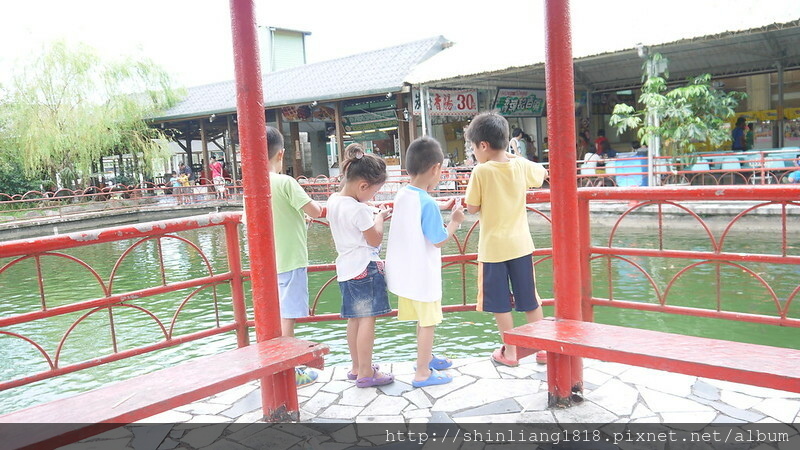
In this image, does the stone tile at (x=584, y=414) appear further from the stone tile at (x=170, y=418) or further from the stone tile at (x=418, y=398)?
the stone tile at (x=170, y=418)

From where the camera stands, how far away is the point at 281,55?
27.2m

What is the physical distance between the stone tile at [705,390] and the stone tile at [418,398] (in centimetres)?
114

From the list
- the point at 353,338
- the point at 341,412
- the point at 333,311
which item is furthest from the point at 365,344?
the point at 333,311

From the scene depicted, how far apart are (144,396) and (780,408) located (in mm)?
2378

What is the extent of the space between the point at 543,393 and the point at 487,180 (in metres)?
0.98

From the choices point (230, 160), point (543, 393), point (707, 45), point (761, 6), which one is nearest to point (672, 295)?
point (543, 393)

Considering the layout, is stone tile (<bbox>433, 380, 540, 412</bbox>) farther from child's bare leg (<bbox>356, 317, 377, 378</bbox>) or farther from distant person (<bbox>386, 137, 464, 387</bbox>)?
child's bare leg (<bbox>356, 317, 377, 378</bbox>)

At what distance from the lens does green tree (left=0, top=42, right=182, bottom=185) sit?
18.2 meters

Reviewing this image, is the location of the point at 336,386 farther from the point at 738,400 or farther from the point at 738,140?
the point at 738,140

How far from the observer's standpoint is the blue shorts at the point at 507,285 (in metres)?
2.93

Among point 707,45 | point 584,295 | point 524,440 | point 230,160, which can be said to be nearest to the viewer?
point 524,440

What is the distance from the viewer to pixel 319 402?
276cm

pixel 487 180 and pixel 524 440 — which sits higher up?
pixel 487 180

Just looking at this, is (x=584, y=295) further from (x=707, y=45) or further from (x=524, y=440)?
(x=707, y=45)
